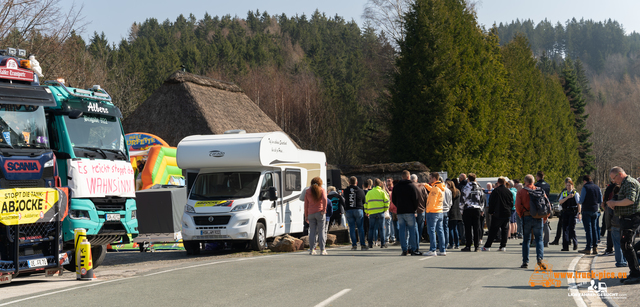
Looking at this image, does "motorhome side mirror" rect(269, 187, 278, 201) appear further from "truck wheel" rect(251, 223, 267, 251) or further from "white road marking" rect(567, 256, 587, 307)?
"white road marking" rect(567, 256, 587, 307)

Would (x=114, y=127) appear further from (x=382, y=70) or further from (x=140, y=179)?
(x=382, y=70)

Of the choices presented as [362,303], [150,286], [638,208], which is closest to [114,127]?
[150,286]

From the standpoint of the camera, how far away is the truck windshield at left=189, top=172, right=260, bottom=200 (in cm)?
1528

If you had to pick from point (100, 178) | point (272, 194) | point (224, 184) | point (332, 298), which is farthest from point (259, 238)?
point (332, 298)

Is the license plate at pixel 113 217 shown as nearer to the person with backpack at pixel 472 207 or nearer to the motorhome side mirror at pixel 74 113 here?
the motorhome side mirror at pixel 74 113

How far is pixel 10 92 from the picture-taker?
9.98 m

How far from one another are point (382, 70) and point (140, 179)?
29105 millimetres

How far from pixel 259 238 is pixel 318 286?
6.32 meters

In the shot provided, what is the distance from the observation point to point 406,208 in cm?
1387

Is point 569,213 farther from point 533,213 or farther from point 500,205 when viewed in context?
point 533,213

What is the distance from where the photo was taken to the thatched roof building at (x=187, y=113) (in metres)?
27.2

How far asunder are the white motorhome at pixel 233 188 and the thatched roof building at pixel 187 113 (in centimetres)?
1095

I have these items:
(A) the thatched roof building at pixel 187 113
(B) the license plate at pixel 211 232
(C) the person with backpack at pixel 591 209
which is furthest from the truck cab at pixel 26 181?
(A) the thatched roof building at pixel 187 113

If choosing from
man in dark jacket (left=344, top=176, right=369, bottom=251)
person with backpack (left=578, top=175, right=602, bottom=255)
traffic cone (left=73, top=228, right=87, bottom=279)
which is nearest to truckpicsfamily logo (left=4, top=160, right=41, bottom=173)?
traffic cone (left=73, top=228, right=87, bottom=279)
